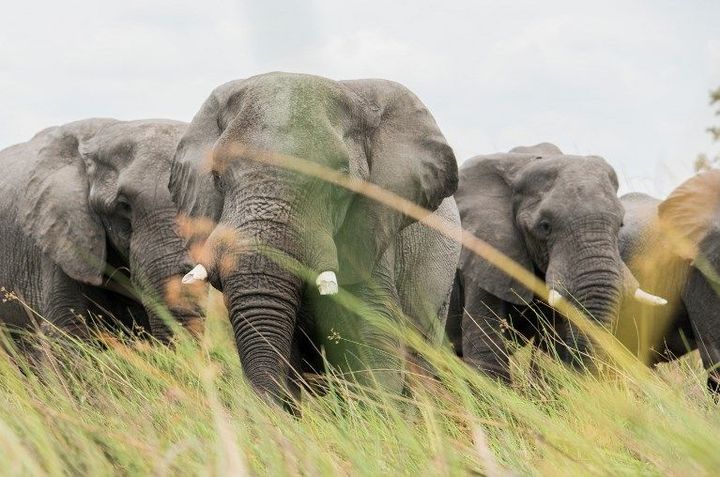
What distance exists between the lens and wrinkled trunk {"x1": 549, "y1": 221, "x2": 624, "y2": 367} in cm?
945

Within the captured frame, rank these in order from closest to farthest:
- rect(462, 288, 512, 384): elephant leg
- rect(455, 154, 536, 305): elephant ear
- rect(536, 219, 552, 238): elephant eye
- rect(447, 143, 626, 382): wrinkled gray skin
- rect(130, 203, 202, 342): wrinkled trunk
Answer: rect(130, 203, 202, 342): wrinkled trunk < rect(447, 143, 626, 382): wrinkled gray skin < rect(536, 219, 552, 238): elephant eye < rect(462, 288, 512, 384): elephant leg < rect(455, 154, 536, 305): elephant ear

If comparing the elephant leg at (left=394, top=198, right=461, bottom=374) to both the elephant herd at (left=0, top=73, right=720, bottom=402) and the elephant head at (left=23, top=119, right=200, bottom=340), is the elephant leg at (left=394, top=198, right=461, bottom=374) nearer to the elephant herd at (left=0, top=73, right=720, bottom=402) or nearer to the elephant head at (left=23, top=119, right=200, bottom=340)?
the elephant herd at (left=0, top=73, right=720, bottom=402)

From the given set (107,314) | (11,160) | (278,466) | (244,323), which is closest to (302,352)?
(244,323)

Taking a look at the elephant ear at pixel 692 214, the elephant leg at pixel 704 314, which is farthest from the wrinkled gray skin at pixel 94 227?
the elephant leg at pixel 704 314

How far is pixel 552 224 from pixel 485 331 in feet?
3.31

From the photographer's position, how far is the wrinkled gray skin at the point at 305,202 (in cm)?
546

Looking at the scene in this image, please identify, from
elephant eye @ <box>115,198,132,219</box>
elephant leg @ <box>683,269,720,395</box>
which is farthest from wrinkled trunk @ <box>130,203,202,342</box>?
elephant leg @ <box>683,269,720,395</box>

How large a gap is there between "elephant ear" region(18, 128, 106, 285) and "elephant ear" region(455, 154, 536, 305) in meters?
3.55

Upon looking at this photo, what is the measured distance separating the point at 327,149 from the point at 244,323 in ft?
2.78

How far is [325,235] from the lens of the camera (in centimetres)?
564

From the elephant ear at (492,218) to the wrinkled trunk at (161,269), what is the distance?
3420 millimetres

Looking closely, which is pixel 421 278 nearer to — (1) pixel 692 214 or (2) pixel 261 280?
(2) pixel 261 280

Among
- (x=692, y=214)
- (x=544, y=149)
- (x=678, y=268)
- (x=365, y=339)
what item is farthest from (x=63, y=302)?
(x=544, y=149)

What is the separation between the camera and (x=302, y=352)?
6.41m
